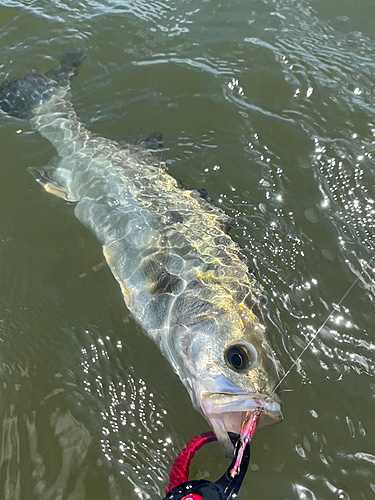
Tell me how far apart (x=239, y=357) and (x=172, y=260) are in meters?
1.25

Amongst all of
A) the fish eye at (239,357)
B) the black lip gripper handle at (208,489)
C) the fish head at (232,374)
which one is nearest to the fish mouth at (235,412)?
the fish head at (232,374)

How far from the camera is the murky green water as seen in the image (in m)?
2.78

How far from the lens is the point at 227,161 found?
4.96 metres

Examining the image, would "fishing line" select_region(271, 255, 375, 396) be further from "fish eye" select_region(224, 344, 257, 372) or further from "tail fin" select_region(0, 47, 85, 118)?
"tail fin" select_region(0, 47, 85, 118)

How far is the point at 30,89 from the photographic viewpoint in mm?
5496

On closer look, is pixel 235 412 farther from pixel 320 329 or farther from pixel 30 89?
pixel 30 89

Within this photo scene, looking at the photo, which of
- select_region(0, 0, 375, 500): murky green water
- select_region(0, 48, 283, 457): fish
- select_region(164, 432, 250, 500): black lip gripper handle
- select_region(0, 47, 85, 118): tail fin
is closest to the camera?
select_region(164, 432, 250, 500): black lip gripper handle

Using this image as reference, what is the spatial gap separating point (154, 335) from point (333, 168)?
3.37 metres

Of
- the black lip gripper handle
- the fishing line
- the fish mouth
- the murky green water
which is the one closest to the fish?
the fish mouth

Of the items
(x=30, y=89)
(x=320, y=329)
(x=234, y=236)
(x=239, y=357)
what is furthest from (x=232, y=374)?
(x=30, y=89)

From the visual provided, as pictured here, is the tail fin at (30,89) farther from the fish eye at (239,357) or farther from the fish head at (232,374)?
the fish eye at (239,357)

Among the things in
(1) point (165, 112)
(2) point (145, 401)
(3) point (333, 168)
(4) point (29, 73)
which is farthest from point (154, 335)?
(4) point (29, 73)

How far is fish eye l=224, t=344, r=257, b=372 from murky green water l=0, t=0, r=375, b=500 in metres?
0.59

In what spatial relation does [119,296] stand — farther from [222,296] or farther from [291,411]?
[291,411]
